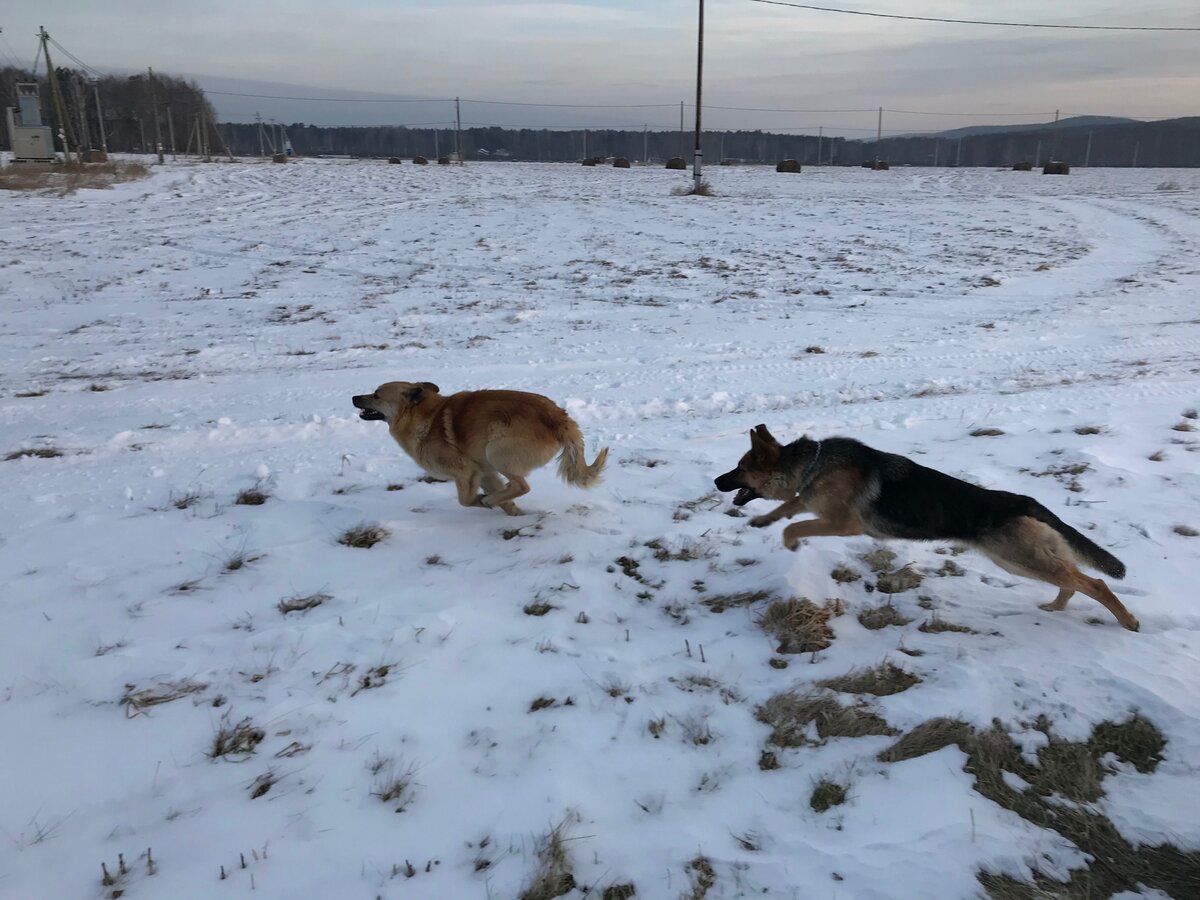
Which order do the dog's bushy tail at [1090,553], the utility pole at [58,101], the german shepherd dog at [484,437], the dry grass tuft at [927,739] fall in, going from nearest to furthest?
the dry grass tuft at [927,739] → the dog's bushy tail at [1090,553] → the german shepherd dog at [484,437] → the utility pole at [58,101]

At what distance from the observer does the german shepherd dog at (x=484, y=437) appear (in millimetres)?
5020

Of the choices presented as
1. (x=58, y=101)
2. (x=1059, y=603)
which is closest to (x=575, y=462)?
(x=1059, y=603)

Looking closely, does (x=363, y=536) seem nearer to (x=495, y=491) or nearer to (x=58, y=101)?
(x=495, y=491)

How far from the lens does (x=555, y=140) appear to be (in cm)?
7675

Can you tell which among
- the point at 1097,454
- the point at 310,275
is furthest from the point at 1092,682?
the point at 310,275

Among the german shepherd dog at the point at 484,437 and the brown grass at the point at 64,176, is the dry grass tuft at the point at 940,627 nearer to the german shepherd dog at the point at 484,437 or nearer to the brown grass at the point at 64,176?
the german shepherd dog at the point at 484,437

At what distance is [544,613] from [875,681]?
1.76 m

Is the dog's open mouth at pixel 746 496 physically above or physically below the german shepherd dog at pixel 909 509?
below

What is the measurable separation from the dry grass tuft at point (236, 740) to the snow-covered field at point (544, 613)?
2 centimetres

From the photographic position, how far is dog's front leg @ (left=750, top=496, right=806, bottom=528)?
15.2 feet

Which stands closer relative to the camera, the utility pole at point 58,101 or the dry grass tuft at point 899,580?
the dry grass tuft at point 899,580

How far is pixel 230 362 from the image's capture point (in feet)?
29.3

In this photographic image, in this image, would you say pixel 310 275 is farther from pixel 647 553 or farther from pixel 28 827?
pixel 28 827

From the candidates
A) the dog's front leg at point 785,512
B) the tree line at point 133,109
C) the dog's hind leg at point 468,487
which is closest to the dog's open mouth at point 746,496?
the dog's front leg at point 785,512
